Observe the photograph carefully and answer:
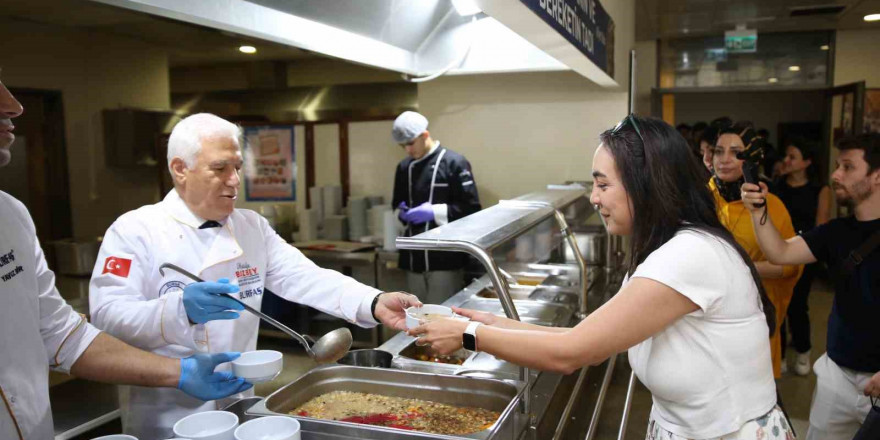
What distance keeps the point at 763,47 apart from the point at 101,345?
754 centimetres

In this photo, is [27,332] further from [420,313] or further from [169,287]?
[420,313]

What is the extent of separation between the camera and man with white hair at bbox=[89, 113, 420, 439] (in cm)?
155

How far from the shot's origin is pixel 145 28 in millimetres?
5434

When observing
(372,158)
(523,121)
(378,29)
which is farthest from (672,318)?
(372,158)

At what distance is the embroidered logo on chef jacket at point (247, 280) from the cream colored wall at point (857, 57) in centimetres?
718

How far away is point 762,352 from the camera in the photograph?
1.38 m

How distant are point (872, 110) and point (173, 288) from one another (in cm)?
745

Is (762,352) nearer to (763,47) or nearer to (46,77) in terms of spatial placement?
(46,77)

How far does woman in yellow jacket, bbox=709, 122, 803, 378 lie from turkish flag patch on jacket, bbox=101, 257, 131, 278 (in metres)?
2.37

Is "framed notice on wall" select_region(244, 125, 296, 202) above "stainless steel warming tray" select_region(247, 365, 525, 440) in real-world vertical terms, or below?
above

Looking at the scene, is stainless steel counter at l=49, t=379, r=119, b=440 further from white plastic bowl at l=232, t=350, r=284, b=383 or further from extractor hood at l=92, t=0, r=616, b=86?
extractor hood at l=92, t=0, r=616, b=86

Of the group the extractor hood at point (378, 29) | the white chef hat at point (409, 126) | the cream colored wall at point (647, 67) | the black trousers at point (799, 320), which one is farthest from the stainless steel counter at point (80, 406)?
the cream colored wall at point (647, 67)

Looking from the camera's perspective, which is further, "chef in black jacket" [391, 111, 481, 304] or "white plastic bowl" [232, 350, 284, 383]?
"chef in black jacket" [391, 111, 481, 304]

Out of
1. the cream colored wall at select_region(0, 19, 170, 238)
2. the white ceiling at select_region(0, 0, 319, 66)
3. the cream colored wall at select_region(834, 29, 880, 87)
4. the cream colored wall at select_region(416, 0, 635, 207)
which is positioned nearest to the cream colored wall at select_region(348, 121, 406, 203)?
the cream colored wall at select_region(416, 0, 635, 207)
